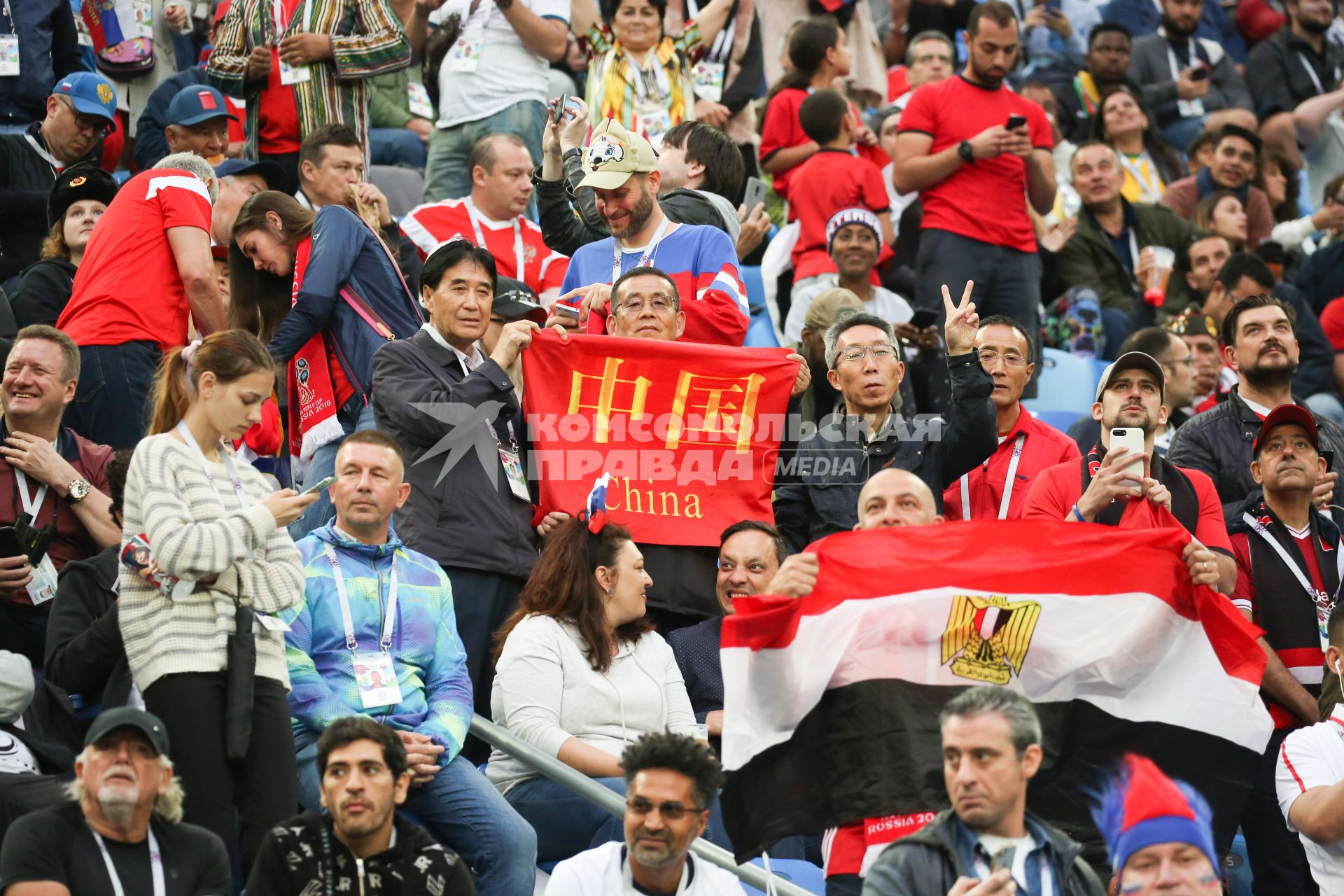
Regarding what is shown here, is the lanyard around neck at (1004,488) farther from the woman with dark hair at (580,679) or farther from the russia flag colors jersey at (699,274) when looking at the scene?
the woman with dark hair at (580,679)

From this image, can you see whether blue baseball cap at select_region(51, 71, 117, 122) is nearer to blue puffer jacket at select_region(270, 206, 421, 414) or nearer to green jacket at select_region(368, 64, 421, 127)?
blue puffer jacket at select_region(270, 206, 421, 414)

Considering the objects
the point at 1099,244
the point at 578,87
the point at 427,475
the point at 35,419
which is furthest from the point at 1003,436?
the point at 578,87

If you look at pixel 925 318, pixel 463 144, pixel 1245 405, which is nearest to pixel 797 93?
pixel 463 144

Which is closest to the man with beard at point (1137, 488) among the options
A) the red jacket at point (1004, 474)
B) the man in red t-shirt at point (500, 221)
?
the red jacket at point (1004, 474)

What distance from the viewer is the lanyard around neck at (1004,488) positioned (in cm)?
831

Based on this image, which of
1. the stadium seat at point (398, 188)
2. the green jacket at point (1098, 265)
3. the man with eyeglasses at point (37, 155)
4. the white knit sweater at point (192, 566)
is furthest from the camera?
the green jacket at point (1098, 265)

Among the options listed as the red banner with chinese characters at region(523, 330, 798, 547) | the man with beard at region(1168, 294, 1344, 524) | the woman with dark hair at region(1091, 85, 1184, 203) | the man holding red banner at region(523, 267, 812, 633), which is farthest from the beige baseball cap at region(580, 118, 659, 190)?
the woman with dark hair at region(1091, 85, 1184, 203)

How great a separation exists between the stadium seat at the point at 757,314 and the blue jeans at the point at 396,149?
264cm

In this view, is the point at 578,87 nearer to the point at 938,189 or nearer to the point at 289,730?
the point at 938,189

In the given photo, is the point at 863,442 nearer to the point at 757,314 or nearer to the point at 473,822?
the point at 473,822

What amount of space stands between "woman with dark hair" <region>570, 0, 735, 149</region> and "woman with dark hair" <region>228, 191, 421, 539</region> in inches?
138

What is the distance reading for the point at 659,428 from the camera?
27.6ft

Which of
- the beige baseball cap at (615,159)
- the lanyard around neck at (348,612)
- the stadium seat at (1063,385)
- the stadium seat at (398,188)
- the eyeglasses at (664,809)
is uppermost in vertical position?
the beige baseball cap at (615,159)

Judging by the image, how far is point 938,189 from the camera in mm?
11500
